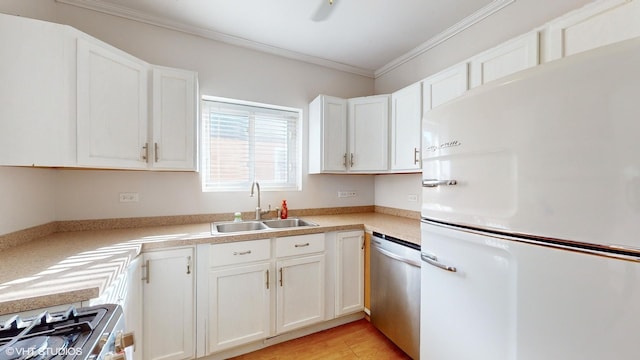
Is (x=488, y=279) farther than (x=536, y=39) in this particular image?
No

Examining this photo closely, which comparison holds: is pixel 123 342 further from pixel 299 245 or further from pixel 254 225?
pixel 254 225

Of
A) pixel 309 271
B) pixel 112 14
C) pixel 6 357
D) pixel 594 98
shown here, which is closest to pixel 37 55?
pixel 112 14

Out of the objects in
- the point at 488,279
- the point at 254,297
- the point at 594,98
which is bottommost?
the point at 254,297

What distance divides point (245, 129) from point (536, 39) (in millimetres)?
2260

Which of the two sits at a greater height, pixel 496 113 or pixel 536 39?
pixel 536 39

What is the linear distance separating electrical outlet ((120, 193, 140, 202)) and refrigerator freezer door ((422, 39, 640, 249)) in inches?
89.2

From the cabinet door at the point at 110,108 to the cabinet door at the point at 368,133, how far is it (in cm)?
177

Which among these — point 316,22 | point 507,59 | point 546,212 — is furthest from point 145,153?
point 507,59

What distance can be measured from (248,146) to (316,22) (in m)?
1.28

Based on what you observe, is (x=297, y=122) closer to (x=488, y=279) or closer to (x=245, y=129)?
(x=245, y=129)

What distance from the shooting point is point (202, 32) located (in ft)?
6.85

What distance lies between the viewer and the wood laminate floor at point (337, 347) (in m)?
1.73

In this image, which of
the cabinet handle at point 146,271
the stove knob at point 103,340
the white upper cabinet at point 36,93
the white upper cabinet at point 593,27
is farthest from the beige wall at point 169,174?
the white upper cabinet at point 593,27

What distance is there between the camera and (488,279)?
97cm
